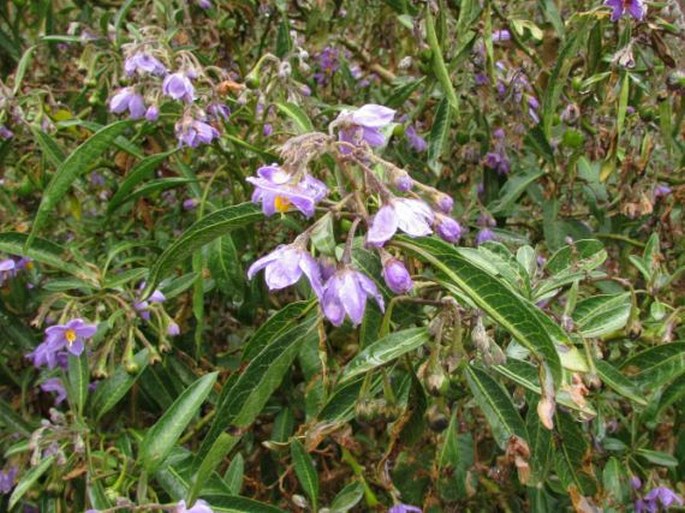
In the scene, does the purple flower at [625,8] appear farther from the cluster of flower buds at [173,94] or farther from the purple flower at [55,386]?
the purple flower at [55,386]

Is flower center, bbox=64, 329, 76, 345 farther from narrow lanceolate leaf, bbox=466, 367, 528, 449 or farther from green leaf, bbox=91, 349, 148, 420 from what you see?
narrow lanceolate leaf, bbox=466, 367, 528, 449

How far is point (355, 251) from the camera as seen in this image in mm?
1121

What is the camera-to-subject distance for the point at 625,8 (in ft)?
5.31

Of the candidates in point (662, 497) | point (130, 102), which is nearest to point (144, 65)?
point (130, 102)

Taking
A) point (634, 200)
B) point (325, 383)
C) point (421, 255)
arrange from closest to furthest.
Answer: point (421, 255) → point (325, 383) → point (634, 200)

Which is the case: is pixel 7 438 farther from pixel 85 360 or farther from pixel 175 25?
pixel 175 25

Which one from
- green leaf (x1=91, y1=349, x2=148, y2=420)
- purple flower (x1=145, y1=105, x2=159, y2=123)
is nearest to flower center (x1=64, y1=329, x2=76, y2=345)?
green leaf (x1=91, y1=349, x2=148, y2=420)

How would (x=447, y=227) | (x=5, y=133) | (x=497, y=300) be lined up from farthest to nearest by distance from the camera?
(x=5, y=133)
(x=447, y=227)
(x=497, y=300)

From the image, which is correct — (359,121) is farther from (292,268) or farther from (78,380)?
(78,380)

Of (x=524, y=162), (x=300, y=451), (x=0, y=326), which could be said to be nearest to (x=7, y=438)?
(x=0, y=326)

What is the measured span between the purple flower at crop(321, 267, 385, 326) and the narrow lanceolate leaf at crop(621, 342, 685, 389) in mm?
710

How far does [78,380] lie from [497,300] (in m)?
1.00

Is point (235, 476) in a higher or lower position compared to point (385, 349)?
lower

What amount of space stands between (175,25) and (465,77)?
2.65 feet
